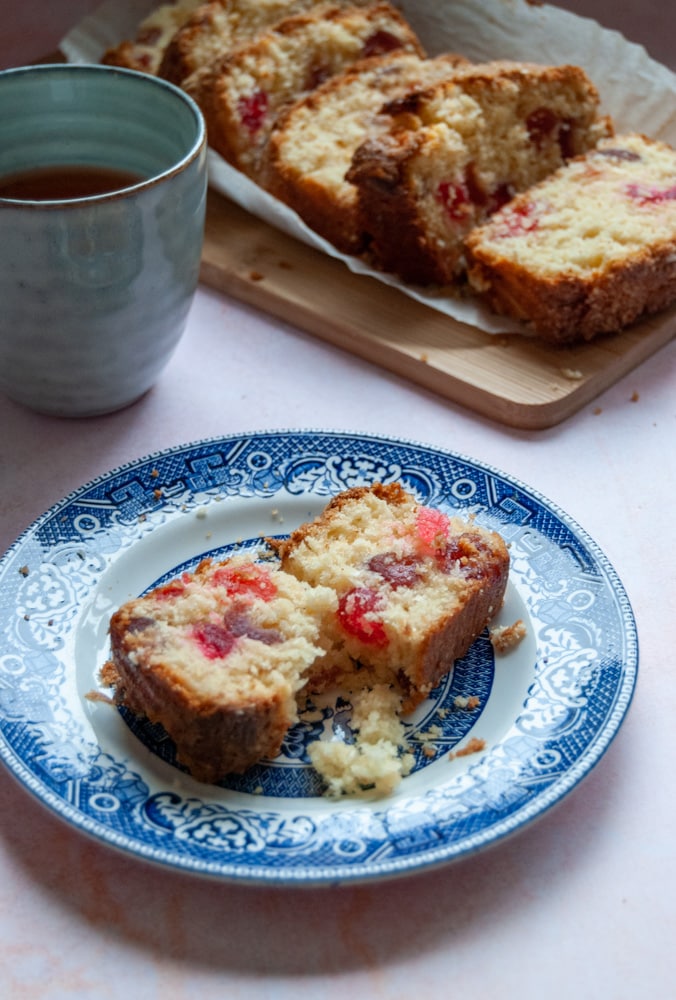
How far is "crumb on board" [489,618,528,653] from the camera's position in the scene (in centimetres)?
197

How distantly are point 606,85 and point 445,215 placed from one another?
3.01ft

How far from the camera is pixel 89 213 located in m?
2.24

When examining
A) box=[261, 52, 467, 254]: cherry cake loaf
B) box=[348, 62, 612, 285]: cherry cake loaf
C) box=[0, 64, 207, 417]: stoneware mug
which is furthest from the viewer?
box=[261, 52, 467, 254]: cherry cake loaf

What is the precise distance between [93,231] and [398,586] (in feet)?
3.08

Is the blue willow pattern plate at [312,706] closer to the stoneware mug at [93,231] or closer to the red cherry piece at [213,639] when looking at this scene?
the red cherry piece at [213,639]

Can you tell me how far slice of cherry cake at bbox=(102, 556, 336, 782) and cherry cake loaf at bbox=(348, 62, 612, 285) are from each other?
1321mm

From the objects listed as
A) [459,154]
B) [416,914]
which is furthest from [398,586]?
[459,154]

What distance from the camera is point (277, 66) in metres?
3.39

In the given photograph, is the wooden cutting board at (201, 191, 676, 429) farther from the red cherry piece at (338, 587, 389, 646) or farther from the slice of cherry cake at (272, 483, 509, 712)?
the red cherry piece at (338, 587, 389, 646)

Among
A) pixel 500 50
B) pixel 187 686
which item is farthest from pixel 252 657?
pixel 500 50

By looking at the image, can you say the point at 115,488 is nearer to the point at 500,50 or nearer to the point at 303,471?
the point at 303,471

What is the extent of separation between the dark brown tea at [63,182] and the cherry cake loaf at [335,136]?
24.3 inches

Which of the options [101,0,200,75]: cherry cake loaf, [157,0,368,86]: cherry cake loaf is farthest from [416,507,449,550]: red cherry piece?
[101,0,200,75]: cherry cake loaf

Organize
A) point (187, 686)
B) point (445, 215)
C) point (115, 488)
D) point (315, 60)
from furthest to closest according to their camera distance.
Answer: point (315, 60) < point (445, 215) < point (115, 488) < point (187, 686)
